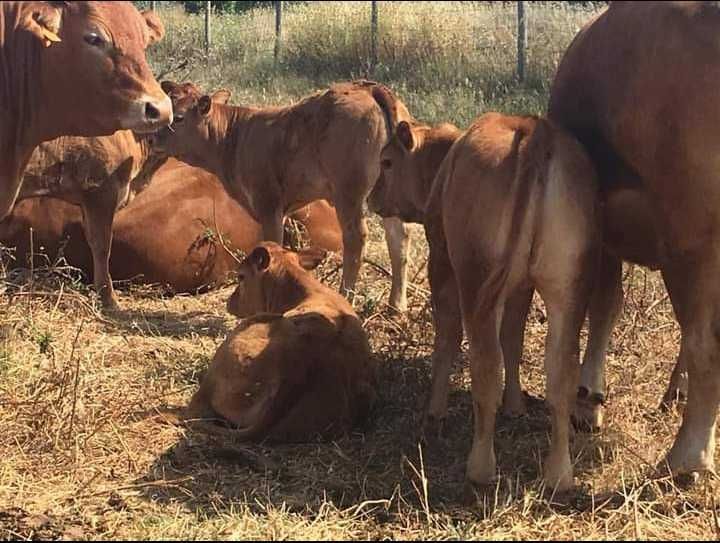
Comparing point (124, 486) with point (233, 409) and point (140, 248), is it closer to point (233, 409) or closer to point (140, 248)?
point (233, 409)

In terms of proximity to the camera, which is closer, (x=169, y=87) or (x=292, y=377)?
(x=292, y=377)

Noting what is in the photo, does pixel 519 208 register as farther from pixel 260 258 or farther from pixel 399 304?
pixel 399 304

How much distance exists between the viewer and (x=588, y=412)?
580cm

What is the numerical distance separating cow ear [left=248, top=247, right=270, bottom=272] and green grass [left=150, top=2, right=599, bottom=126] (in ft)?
26.0

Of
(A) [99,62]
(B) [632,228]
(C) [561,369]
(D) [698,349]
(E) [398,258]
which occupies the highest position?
(A) [99,62]

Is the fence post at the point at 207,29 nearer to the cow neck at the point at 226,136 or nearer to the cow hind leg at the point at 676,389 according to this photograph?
the cow neck at the point at 226,136

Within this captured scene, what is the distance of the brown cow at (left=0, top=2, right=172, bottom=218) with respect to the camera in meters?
4.96

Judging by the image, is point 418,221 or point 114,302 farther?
point 114,302

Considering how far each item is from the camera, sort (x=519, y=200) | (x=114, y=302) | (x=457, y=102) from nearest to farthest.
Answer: (x=519, y=200) < (x=114, y=302) < (x=457, y=102)

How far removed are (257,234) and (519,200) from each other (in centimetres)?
540

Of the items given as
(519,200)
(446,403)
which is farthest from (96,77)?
(446,403)

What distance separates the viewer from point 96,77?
5.18 m

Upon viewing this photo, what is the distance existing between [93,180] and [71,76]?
3427mm

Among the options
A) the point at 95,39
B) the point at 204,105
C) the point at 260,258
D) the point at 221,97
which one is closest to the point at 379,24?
the point at 221,97
